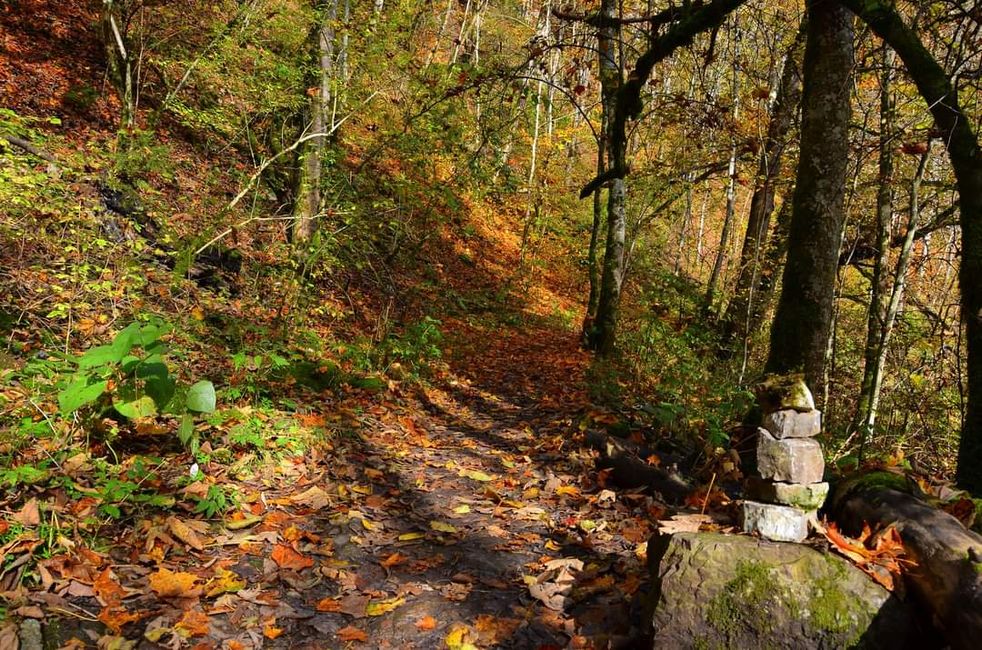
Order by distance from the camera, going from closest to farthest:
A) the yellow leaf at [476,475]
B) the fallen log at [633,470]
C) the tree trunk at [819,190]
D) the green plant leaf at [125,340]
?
the green plant leaf at [125,340], the tree trunk at [819,190], the fallen log at [633,470], the yellow leaf at [476,475]

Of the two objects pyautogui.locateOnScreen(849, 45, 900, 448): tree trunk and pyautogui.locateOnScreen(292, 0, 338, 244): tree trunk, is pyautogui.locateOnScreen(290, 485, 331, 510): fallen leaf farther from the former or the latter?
pyautogui.locateOnScreen(849, 45, 900, 448): tree trunk

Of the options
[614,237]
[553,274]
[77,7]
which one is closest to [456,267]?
[553,274]

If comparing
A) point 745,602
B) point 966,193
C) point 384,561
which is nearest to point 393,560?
point 384,561

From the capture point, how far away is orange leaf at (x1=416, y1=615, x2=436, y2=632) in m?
2.90

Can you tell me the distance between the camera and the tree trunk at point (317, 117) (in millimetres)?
9117

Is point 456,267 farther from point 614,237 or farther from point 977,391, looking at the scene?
point 977,391

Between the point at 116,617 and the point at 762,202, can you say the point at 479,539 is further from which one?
the point at 762,202

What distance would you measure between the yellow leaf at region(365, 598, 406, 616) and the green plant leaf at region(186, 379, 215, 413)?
1697 mm

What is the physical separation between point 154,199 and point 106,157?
1102mm

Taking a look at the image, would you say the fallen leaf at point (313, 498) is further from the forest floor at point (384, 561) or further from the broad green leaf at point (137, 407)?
the broad green leaf at point (137, 407)

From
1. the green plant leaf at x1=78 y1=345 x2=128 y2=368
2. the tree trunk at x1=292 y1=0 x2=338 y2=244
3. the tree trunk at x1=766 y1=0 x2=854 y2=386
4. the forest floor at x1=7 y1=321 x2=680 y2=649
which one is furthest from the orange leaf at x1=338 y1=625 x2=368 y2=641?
the tree trunk at x1=292 y1=0 x2=338 y2=244

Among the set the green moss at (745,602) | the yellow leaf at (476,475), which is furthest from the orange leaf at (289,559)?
the green moss at (745,602)

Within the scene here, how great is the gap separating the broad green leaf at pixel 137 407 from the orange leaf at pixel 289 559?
4.08ft

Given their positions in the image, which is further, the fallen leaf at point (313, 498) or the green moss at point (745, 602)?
the fallen leaf at point (313, 498)
